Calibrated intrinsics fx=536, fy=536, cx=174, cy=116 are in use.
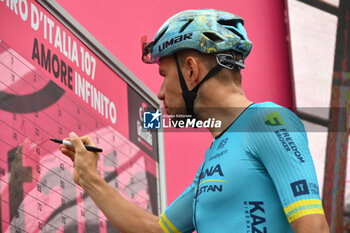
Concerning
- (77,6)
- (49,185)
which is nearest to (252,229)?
(49,185)

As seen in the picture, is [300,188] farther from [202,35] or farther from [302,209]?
[202,35]

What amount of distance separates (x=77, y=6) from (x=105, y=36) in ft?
0.60

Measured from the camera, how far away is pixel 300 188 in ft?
2.82

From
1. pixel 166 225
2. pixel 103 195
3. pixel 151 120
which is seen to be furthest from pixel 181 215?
pixel 151 120

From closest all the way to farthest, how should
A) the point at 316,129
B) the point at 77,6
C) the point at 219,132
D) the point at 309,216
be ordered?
the point at 309,216
the point at 219,132
the point at 77,6
the point at 316,129

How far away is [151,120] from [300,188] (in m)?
0.85

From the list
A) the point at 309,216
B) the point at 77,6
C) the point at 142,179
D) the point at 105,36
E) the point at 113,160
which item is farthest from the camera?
the point at 105,36

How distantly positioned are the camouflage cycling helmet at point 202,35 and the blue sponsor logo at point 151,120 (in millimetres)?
468

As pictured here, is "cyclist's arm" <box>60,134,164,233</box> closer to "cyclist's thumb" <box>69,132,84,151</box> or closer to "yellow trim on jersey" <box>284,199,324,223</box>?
"cyclist's thumb" <box>69,132,84,151</box>

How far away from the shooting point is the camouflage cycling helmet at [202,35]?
1099 mm

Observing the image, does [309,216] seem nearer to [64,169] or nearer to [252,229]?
[252,229]

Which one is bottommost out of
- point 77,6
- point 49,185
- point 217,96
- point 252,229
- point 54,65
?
point 252,229

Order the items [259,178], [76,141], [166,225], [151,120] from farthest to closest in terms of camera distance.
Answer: [151,120]
[166,225]
[76,141]
[259,178]

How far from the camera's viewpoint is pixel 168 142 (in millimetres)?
2262
